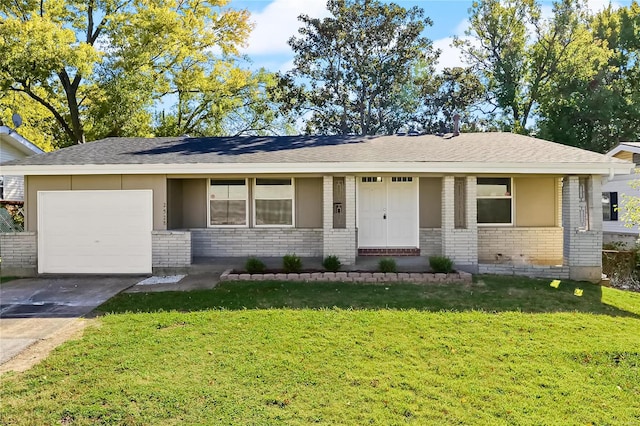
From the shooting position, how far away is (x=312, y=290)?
7.41 metres

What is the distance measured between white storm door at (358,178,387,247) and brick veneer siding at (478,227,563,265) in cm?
267

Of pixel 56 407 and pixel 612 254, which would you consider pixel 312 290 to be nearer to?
pixel 56 407

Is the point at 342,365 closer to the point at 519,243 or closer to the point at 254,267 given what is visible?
the point at 254,267

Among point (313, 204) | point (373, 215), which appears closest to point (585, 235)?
point (373, 215)

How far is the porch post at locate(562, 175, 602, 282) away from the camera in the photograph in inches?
339

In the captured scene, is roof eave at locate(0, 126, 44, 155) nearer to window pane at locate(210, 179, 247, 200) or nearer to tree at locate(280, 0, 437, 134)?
window pane at locate(210, 179, 247, 200)

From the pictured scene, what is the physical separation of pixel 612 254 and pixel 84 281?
13.3 m

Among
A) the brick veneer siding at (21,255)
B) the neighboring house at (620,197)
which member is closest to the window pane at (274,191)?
the brick veneer siding at (21,255)

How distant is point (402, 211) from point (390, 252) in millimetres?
1233

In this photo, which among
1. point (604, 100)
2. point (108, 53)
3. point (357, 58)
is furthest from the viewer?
point (357, 58)

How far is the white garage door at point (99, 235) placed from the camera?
30.0ft

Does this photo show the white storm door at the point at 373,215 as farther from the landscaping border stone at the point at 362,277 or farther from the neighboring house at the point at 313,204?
the landscaping border stone at the point at 362,277

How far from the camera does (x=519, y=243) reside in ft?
34.4

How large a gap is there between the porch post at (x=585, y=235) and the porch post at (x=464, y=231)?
2.08m
